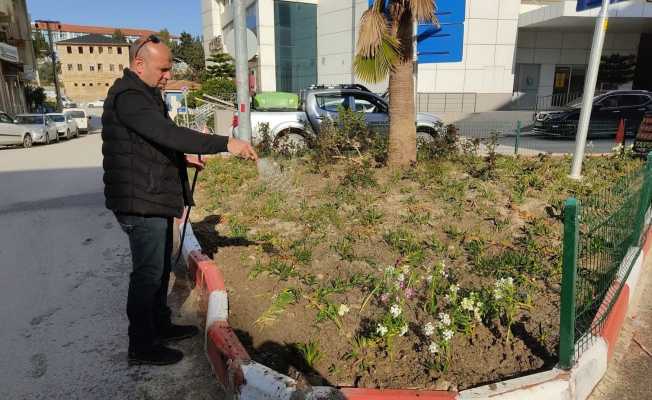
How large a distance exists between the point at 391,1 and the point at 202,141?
485 centimetres

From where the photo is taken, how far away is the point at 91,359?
3.08m

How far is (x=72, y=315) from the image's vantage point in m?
3.71

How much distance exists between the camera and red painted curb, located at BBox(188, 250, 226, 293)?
3.55m

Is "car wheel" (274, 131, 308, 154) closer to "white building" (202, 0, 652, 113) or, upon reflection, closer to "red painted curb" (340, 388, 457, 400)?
"red painted curb" (340, 388, 457, 400)

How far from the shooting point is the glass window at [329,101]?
10344mm

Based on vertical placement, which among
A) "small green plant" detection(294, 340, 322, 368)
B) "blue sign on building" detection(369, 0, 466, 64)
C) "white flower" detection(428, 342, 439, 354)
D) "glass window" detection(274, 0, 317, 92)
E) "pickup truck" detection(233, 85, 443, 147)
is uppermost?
"glass window" detection(274, 0, 317, 92)

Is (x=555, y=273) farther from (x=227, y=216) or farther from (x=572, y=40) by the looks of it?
(x=572, y=40)

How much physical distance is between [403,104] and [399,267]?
3.47m

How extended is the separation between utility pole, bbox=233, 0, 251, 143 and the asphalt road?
3064mm

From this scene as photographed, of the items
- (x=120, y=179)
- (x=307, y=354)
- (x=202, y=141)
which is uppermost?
(x=202, y=141)

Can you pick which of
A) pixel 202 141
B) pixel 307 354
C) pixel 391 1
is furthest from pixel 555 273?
pixel 391 1

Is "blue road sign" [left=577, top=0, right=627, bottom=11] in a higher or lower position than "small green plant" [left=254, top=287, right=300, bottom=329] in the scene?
higher

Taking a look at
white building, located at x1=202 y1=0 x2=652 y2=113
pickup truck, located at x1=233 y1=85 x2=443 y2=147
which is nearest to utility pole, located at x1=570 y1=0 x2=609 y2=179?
pickup truck, located at x1=233 y1=85 x2=443 y2=147

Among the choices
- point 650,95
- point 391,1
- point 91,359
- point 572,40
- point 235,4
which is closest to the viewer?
point 91,359
